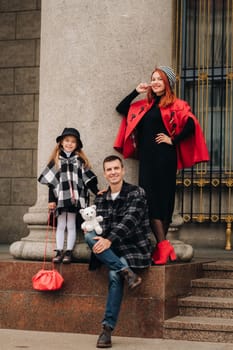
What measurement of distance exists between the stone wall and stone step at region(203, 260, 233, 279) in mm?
5733

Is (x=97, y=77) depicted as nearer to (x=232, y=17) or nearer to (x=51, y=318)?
(x=51, y=318)

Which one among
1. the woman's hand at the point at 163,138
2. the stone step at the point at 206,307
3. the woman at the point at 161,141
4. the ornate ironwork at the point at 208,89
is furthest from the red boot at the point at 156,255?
the ornate ironwork at the point at 208,89

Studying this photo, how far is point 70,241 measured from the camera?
31.5ft

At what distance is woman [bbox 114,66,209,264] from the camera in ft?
31.2

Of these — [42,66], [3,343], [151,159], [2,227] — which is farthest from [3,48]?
[3,343]

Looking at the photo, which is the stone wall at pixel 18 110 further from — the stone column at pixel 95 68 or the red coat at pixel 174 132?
the red coat at pixel 174 132

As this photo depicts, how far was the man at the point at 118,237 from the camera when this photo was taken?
28.4 ft

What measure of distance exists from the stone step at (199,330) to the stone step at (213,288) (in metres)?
0.74

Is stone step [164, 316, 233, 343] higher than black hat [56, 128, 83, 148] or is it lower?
lower

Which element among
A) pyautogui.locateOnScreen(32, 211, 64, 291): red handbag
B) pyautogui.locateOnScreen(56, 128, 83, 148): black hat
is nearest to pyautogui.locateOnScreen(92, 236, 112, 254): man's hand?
pyautogui.locateOnScreen(32, 211, 64, 291): red handbag

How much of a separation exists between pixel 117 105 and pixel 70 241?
1.55 m

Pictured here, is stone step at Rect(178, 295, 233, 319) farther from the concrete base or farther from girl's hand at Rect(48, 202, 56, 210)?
girl's hand at Rect(48, 202, 56, 210)

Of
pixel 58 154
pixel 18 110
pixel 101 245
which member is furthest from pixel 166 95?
pixel 18 110

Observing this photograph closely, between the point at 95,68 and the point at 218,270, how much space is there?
2.62 metres
